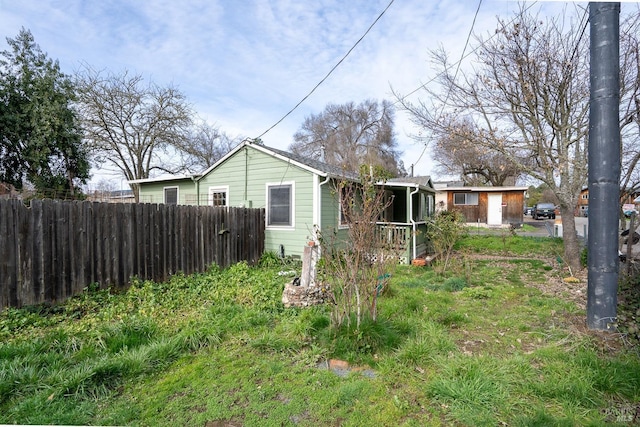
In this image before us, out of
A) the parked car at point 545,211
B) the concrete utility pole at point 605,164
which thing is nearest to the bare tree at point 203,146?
the concrete utility pole at point 605,164

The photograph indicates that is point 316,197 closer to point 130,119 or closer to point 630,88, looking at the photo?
point 630,88

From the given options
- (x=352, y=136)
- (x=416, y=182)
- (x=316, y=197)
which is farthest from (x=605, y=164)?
(x=352, y=136)

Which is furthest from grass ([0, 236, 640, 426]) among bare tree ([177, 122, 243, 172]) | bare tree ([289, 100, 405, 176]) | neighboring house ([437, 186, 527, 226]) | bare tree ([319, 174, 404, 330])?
bare tree ([289, 100, 405, 176])

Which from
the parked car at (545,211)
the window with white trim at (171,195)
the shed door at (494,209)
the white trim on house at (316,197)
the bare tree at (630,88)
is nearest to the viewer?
the bare tree at (630,88)

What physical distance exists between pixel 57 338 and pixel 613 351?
5996 mm

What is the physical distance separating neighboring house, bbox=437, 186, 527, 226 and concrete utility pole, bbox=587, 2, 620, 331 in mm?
19492

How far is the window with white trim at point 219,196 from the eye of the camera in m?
10.0

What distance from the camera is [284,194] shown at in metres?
8.72

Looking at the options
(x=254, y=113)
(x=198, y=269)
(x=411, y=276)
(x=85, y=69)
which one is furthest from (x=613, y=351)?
(x=85, y=69)

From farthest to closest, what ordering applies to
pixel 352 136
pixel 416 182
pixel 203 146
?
pixel 352 136 → pixel 203 146 → pixel 416 182

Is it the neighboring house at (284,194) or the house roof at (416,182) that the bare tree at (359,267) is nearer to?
the neighboring house at (284,194)

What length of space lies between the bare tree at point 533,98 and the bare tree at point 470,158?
21 cm

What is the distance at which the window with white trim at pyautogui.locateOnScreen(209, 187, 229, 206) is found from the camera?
10016mm

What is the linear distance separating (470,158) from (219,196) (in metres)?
21.7
